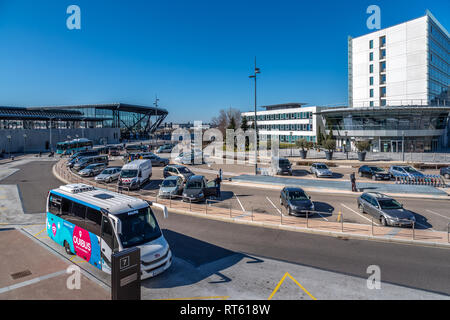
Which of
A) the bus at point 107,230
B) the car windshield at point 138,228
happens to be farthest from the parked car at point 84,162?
the car windshield at point 138,228

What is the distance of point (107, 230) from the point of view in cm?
843

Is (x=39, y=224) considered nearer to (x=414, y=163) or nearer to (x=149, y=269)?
(x=149, y=269)

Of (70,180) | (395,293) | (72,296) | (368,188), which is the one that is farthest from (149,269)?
(70,180)

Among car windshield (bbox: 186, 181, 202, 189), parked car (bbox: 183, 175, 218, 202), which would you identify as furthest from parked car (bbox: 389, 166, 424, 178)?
car windshield (bbox: 186, 181, 202, 189)

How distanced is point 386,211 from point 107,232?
13.3 m

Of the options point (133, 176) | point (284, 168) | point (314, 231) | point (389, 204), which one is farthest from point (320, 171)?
Result: point (133, 176)

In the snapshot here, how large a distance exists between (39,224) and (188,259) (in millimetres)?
9181

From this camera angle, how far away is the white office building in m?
54.6

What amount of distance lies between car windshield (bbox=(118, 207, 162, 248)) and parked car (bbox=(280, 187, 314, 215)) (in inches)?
342

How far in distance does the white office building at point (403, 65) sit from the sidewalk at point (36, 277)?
61.8 meters

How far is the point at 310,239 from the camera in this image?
12477 millimetres

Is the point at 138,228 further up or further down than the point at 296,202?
further up

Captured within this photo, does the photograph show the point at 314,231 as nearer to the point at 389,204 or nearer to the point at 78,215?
the point at 389,204
